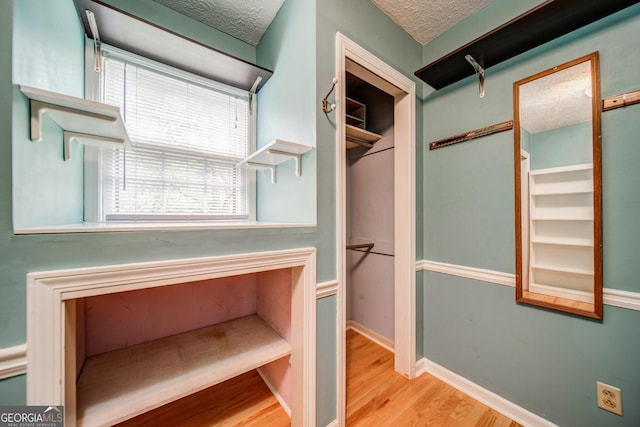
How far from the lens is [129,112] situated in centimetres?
137

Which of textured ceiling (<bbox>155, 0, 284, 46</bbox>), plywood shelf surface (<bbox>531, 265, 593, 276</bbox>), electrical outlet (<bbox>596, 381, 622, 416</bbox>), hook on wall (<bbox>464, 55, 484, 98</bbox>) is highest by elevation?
textured ceiling (<bbox>155, 0, 284, 46</bbox>)

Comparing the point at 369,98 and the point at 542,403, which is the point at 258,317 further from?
the point at 369,98

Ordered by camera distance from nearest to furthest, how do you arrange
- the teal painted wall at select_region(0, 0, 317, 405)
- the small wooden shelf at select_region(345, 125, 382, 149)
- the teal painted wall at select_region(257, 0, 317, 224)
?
1. the teal painted wall at select_region(0, 0, 317, 405)
2. the teal painted wall at select_region(257, 0, 317, 224)
3. the small wooden shelf at select_region(345, 125, 382, 149)

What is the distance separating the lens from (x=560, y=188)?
1188 mm

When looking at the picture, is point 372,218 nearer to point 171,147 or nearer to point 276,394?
point 276,394

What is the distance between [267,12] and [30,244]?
1.71 m

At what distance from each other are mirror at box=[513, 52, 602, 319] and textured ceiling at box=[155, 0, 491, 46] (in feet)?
2.23

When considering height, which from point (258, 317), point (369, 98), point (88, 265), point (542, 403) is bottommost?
point (542, 403)

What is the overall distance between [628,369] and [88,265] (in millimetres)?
2223

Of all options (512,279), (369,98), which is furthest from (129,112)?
(512,279)

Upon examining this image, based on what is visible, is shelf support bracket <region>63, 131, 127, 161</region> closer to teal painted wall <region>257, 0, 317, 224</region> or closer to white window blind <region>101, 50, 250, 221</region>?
white window blind <region>101, 50, 250, 221</region>

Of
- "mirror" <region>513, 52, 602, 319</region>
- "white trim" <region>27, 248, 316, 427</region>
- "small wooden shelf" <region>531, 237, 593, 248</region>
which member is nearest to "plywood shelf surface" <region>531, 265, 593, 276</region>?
"mirror" <region>513, 52, 602, 319</region>

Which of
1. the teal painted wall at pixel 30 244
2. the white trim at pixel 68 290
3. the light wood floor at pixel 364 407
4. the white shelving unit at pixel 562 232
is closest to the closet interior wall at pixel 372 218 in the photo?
the light wood floor at pixel 364 407

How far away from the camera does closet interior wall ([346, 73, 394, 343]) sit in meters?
2.09
